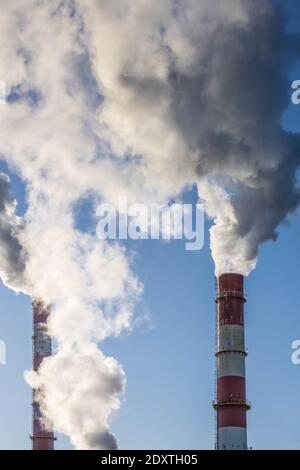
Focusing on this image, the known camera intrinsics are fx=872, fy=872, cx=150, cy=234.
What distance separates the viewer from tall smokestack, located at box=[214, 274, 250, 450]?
148 ft

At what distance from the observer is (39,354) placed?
60.5 meters

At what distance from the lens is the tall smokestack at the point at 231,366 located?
148 ft

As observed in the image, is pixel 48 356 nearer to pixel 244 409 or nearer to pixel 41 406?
pixel 41 406

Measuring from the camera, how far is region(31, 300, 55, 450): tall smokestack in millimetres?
60188

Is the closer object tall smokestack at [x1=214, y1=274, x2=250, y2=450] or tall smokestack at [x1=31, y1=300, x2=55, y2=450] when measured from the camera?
tall smokestack at [x1=214, y1=274, x2=250, y2=450]

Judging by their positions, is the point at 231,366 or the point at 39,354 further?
the point at 39,354

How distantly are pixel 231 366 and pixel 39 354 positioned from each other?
19.1 metres

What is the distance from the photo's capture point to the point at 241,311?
46.8m

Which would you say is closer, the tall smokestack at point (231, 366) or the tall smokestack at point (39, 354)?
the tall smokestack at point (231, 366)

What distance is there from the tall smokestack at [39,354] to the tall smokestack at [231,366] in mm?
17683

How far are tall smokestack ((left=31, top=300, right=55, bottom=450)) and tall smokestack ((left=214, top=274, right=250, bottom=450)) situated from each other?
1768cm
